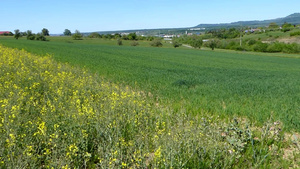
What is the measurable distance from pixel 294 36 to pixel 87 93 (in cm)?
10236

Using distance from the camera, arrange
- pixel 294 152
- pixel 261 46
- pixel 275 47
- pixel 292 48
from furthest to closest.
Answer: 1. pixel 261 46
2. pixel 275 47
3. pixel 292 48
4. pixel 294 152

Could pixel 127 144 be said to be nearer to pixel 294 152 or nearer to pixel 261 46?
pixel 294 152

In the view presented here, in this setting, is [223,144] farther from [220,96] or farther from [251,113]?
[220,96]

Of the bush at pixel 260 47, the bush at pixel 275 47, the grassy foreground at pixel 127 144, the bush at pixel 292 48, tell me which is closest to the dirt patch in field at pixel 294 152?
the grassy foreground at pixel 127 144

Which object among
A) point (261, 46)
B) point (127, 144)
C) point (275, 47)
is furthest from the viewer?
point (261, 46)

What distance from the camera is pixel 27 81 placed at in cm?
896

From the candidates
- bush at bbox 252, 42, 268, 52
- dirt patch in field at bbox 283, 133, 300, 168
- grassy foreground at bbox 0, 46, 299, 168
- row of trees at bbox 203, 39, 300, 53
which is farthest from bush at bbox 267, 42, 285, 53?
dirt patch in field at bbox 283, 133, 300, 168

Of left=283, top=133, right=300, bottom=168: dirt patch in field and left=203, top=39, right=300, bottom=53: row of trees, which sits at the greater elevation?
left=283, top=133, right=300, bottom=168: dirt patch in field

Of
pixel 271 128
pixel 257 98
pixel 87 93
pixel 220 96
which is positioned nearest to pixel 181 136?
pixel 271 128

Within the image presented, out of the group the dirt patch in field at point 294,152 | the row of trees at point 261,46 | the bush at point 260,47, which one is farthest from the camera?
the bush at point 260,47

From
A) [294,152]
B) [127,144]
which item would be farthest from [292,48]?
[127,144]

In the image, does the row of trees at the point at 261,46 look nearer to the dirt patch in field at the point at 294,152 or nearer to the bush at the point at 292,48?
the bush at the point at 292,48

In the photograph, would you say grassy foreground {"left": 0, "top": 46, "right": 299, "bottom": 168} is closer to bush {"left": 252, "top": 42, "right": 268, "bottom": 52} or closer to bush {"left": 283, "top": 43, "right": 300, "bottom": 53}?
bush {"left": 283, "top": 43, "right": 300, "bottom": 53}

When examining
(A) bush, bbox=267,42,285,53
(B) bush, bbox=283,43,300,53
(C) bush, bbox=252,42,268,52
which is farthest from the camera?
(C) bush, bbox=252,42,268,52
